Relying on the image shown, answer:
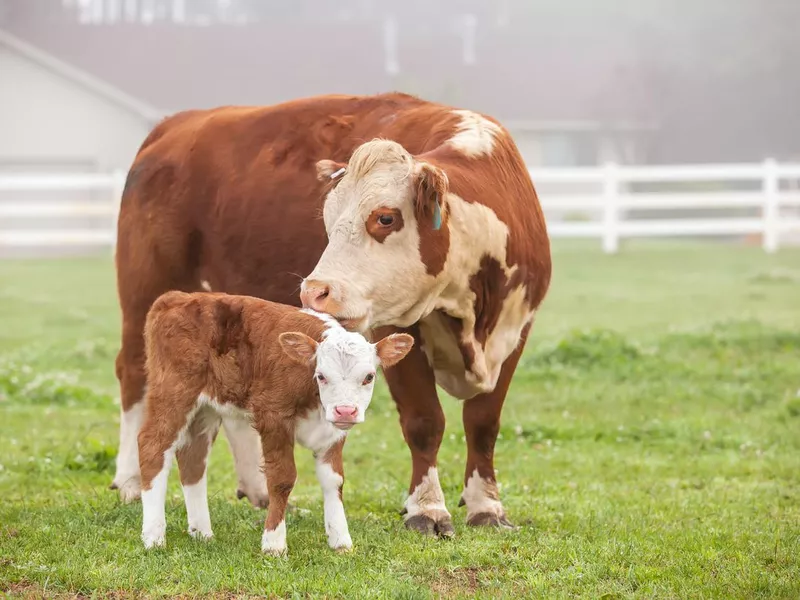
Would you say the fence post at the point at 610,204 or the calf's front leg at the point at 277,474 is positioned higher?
the calf's front leg at the point at 277,474

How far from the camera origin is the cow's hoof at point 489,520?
6.37 m

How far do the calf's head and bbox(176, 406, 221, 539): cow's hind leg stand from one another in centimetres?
78

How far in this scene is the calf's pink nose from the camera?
16.8 feet

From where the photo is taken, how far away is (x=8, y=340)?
15.9 metres

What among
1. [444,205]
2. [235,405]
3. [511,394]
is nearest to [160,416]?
[235,405]

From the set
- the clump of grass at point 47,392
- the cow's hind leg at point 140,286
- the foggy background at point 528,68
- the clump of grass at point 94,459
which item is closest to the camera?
the cow's hind leg at point 140,286

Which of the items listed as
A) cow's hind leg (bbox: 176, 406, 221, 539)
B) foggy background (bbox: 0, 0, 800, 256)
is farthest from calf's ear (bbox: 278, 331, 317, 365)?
foggy background (bbox: 0, 0, 800, 256)

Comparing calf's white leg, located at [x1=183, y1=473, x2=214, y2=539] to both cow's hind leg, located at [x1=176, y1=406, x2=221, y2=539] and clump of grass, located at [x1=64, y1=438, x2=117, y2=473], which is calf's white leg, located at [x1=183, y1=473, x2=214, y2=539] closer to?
cow's hind leg, located at [x1=176, y1=406, x2=221, y2=539]

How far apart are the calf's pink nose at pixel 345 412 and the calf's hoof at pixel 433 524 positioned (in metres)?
1.19

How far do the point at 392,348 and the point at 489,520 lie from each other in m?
1.44

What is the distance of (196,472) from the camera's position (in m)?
5.92

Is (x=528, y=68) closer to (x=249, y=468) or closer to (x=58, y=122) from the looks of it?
(x=58, y=122)

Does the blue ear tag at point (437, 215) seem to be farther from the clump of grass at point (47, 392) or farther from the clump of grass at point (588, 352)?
the clump of grass at point (588, 352)

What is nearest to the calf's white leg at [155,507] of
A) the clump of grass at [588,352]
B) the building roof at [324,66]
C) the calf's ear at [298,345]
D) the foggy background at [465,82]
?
the calf's ear at [298,345]
